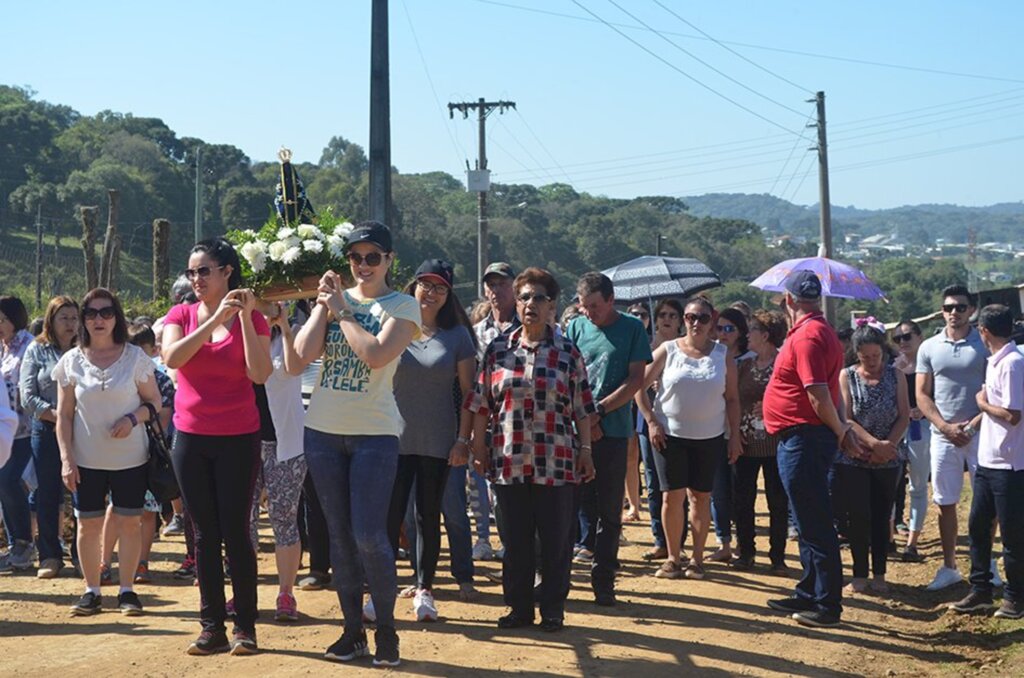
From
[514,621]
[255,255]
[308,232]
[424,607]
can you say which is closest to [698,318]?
[514,621]

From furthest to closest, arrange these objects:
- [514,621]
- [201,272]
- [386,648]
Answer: [514,621] → [201,272] → [386,648]

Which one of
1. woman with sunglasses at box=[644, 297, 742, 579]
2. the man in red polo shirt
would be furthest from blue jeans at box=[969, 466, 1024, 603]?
woman with sunglasses at box=[644, 297, 742, 579]

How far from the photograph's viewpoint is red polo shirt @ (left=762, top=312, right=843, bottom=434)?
8820 mm

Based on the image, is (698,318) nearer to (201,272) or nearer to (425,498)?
(425,498)

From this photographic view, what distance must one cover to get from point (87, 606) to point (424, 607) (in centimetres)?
227

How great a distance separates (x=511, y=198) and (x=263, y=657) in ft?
400

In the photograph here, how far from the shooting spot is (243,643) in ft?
24.5

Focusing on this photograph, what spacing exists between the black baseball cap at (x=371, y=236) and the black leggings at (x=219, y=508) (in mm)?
1274

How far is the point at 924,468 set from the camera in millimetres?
12242

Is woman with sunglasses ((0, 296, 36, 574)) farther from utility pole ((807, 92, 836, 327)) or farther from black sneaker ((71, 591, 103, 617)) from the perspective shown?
utility pole ((807, 92, 836, 327))

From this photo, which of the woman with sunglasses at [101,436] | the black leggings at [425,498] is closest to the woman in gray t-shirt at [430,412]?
the black leggings at [425,498]

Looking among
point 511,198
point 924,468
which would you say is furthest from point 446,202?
point 924,468

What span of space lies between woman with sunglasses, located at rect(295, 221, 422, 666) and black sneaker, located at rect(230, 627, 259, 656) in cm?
78

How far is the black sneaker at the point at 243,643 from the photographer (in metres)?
7.46
